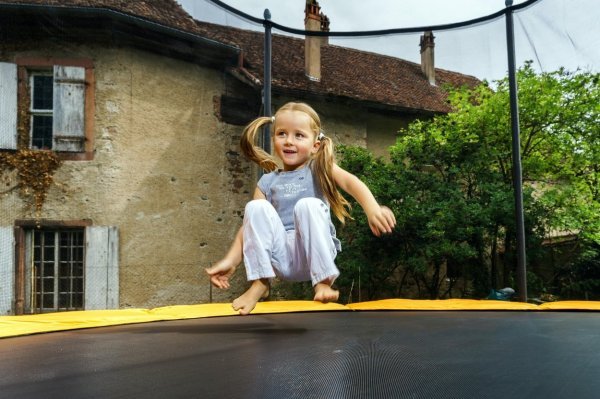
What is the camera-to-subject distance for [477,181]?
13.5ft

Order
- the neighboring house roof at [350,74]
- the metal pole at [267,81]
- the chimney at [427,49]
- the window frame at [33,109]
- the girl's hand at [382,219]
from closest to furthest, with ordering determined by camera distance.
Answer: the girl's hand at [382,219]
the metal pole at [267,81]
the chimney at [427,49]
the neighboring house roof at [350,74]
the window frame at [33,109]

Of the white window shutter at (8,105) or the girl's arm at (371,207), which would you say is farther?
the white window shutter at (8,105)

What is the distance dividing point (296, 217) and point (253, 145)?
1.42ft

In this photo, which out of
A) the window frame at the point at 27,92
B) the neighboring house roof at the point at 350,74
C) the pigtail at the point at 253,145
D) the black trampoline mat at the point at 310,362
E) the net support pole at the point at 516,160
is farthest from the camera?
the window frame at the point at 27,92

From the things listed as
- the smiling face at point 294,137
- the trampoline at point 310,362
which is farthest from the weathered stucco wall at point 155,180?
the smiling face at point 294,137

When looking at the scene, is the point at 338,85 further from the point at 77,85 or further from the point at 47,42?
the point at 47,42

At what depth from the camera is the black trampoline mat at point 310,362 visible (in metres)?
0.80

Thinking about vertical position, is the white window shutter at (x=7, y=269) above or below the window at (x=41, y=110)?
below

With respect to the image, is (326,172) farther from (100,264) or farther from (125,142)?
(100,264)

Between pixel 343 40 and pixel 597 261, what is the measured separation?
9.76 feet

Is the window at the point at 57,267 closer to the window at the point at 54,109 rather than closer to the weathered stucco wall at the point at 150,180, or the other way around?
the weathered stucco wall at the point at 150,180

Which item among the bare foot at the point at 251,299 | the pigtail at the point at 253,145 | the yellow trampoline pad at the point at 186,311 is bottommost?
the yellow trampoline pad at the point at 186,311

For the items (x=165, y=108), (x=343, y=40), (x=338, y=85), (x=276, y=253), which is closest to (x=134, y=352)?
(x=276, y=253)

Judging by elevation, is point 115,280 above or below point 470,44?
below
